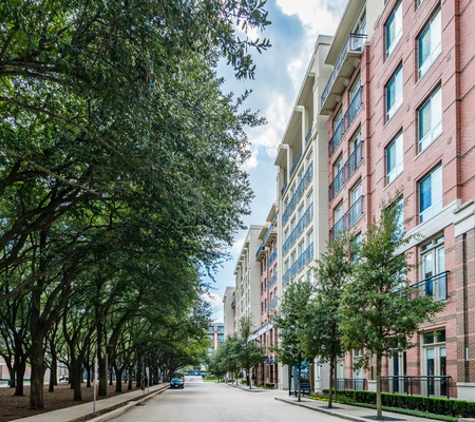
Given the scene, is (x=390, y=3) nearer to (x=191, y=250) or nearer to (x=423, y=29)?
(x=423, y=29)

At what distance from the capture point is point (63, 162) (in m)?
16.6

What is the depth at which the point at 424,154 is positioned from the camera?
940 inches

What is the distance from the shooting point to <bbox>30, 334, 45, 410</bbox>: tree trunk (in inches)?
904

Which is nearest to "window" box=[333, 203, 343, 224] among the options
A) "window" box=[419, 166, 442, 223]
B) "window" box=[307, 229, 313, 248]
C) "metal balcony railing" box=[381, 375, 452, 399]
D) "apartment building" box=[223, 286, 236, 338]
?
"window" box=[307, 229, 313, 248]

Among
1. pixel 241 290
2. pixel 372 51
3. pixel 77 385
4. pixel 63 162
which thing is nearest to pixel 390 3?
pixel 372 51

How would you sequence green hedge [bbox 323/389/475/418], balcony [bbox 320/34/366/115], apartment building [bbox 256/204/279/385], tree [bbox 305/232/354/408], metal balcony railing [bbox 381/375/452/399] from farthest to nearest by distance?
apartment building [bbox 256/204/279/385]
balcony [bbox 320/34/366/115]
tree [bbox 305/232/354/408]
metal balcony railing [bbox 381/375/452/399]
green hedge [bbox 323/389/475/418]

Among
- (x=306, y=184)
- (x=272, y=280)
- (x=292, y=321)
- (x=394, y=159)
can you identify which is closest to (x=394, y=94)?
(x=394, y=159)

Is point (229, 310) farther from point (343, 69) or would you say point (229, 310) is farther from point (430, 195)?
point (430, 195)

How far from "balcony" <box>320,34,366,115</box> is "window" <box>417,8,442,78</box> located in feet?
29.3

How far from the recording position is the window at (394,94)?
27.8 meters

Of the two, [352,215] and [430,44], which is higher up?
[430,44]

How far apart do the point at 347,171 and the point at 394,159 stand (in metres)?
8.03

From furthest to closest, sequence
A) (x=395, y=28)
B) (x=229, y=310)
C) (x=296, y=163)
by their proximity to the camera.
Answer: (x=229, y=310) → (x=296, y=163) → (x=395, y=28)

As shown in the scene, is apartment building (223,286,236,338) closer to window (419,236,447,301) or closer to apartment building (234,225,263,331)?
→ apartment building (234,225,263,331)
